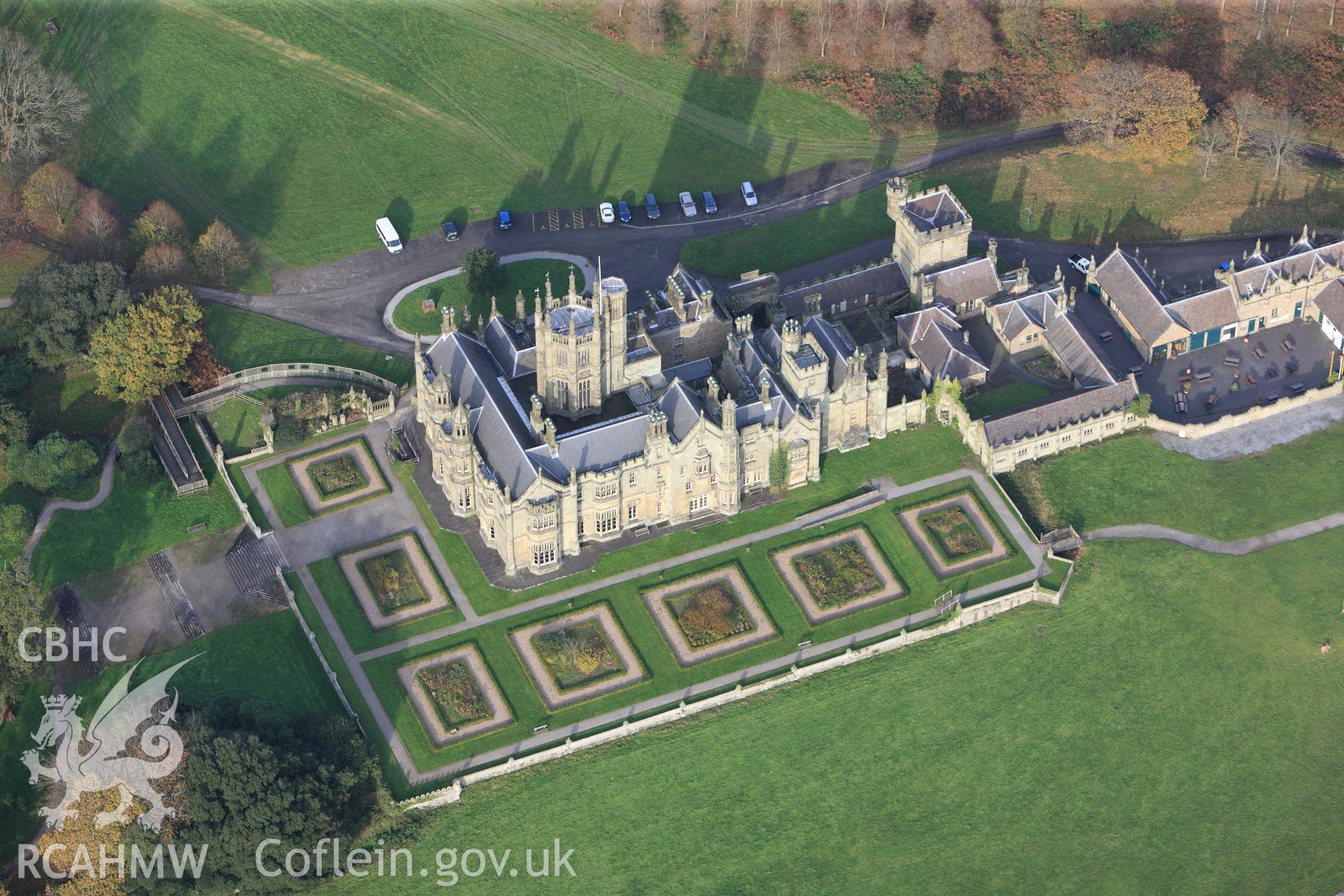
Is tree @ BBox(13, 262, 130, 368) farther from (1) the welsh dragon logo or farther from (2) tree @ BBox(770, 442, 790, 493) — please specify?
(2) tree @ BBox(770, 442, 790, 493)

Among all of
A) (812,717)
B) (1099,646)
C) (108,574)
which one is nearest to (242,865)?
(108,574)

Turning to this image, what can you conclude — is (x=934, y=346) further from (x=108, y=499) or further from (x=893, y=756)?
(x=108, y=499)

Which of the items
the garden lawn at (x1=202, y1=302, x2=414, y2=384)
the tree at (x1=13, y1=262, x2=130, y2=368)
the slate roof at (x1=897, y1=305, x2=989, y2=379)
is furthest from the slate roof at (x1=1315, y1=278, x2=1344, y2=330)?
the tree at (x1=13, y1=262, x2=130, y2=368)

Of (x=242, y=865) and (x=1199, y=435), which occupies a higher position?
(x=1199, y=435)

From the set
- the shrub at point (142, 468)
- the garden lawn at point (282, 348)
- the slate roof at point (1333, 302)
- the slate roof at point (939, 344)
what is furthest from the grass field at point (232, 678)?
the slate roof at point (1333, 302)

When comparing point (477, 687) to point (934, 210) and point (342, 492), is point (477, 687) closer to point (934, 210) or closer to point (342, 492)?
point (342, 492)

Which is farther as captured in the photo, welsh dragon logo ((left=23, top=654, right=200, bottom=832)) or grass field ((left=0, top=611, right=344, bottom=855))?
grass field ((left=0, top=611, right=344, bottom=855))

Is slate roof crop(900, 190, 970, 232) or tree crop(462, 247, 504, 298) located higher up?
slate roof crop(900, 190, 970, 232)
